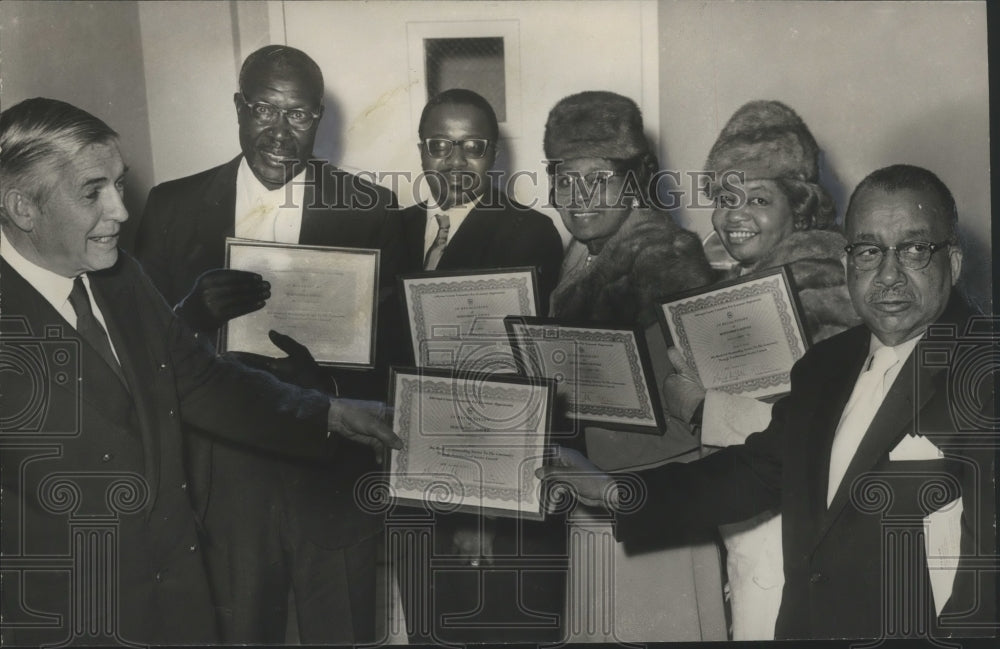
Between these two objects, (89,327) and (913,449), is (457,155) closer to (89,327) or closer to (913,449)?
(89,327)

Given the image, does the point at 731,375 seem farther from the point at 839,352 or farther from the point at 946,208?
the point at 946,208

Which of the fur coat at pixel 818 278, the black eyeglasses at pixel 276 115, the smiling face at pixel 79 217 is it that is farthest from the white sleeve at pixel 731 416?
the smiling face at pixel 79 217

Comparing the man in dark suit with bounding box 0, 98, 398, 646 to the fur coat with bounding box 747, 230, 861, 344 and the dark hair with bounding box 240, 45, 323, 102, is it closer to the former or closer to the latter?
the dark hair with bounding box 240, 45, 323, 102

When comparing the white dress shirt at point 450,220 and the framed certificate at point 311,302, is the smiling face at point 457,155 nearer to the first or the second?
the white dress shirt at point 450,220

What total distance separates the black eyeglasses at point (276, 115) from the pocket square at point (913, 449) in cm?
183

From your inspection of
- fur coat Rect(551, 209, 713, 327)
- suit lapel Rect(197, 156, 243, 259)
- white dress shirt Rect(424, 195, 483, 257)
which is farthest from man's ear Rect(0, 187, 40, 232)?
fur coat Rect(551, 209, 713, 327)

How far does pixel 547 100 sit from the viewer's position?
306 centimetres

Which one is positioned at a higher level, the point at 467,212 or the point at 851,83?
the point at 851,83

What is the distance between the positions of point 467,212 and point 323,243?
1.34ft

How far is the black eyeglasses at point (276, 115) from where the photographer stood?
303cm

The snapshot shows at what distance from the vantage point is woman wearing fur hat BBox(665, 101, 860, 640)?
3.01 meters

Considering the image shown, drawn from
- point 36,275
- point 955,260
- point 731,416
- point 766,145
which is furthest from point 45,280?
point 955,260

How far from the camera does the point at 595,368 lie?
9.93 feet

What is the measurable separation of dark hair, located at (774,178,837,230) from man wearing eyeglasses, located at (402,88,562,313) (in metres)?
0.65
